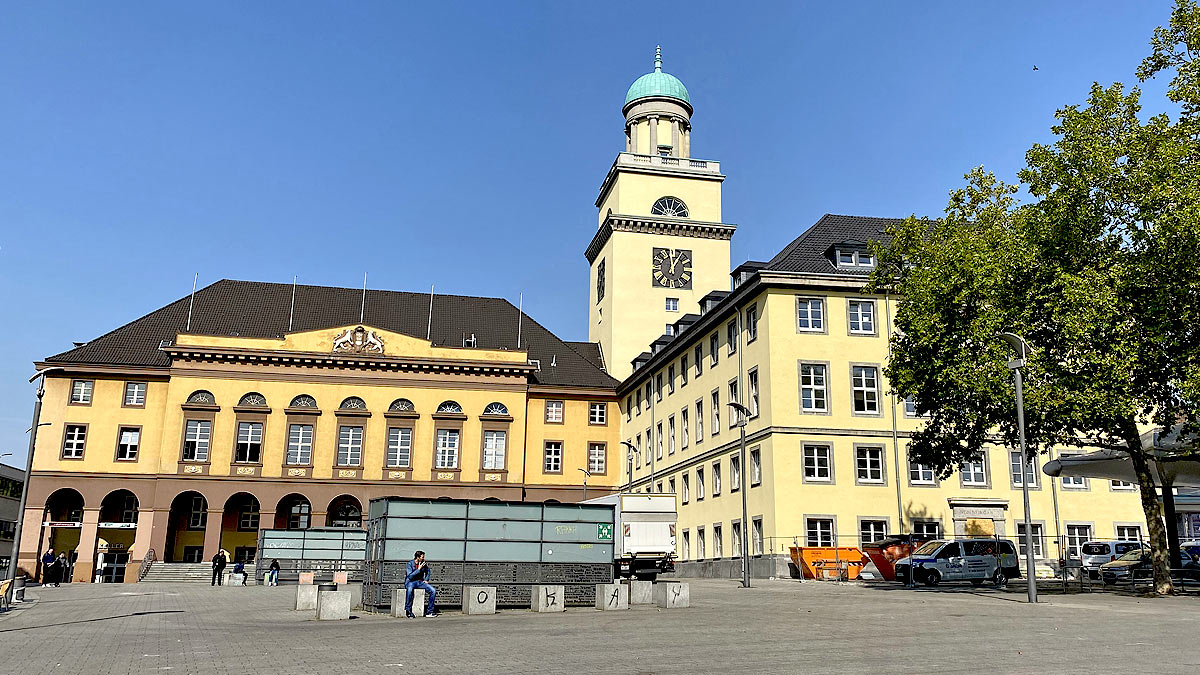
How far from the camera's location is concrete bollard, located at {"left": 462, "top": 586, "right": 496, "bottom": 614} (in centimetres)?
2164

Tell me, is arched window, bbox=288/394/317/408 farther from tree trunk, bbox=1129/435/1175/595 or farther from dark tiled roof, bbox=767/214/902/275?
tree trunk, bbox=1129/435/1175/595

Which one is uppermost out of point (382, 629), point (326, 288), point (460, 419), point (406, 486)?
point (326, 288)

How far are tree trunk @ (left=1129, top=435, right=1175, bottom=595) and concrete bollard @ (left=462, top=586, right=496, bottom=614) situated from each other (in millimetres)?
17410

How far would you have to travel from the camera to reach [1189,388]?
76.6 feet

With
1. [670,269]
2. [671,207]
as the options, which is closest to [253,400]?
[670,269]

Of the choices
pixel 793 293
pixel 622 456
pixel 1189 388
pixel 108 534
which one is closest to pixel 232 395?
pixel 108 534

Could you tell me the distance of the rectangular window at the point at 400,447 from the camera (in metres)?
63.1

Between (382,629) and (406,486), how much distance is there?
150 ft

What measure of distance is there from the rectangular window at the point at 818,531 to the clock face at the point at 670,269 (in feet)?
104

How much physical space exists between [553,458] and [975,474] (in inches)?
1182

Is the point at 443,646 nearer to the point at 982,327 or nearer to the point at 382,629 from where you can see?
the point at 382,629

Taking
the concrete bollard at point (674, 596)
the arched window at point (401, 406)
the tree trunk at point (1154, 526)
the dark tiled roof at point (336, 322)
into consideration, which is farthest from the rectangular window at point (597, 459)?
the concrete bollard at point (674, 596)

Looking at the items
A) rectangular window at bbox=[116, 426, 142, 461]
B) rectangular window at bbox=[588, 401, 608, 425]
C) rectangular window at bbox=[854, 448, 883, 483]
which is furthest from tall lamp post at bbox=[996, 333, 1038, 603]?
rectangular window at bbox=[116, 426, 142, 461]

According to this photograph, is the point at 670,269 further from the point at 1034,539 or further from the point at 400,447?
the point at 1034,539
